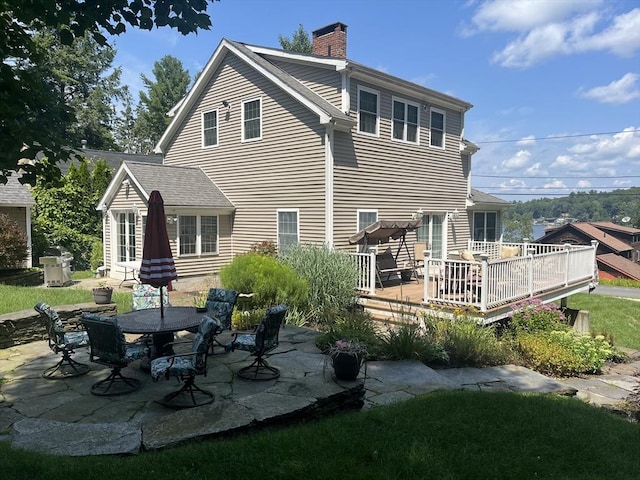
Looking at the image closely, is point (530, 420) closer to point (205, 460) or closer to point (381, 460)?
point (381, 460)

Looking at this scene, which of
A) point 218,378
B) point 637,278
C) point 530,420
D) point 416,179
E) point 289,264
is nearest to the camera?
point 530,420

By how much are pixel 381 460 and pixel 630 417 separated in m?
4.27

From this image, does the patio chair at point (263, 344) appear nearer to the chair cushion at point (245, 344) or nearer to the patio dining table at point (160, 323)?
the chair cushion at point (245, 344)

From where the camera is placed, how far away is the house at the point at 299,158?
1330 cm

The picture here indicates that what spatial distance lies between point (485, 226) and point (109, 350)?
58.5ft

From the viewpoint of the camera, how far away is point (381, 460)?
12.0 ft

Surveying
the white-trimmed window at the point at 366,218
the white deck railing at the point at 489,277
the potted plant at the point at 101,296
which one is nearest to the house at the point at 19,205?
the potted plant at the point at 101,296

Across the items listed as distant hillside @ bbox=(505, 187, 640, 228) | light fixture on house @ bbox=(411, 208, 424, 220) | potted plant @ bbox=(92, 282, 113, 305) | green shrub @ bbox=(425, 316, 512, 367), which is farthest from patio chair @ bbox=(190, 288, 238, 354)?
distant hillside @ bbox=(505, 187, 640, 228)

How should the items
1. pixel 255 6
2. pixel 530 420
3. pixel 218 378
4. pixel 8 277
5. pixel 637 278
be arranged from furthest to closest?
pixel 637 278 → pixel 8 277 → pixel 255 6 → pixel 218 378 → pixel 530 420

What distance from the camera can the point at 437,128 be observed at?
16781 millimetres

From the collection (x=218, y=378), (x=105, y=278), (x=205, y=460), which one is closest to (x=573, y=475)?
(x=205, y=460)

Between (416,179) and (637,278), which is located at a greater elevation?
(416,179)

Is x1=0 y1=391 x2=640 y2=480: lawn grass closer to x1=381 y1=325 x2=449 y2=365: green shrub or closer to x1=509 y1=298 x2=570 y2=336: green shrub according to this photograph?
x1=381 y1=325 x2=449 y2=365: green shrub

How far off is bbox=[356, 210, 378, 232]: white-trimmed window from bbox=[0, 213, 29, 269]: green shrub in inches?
413
